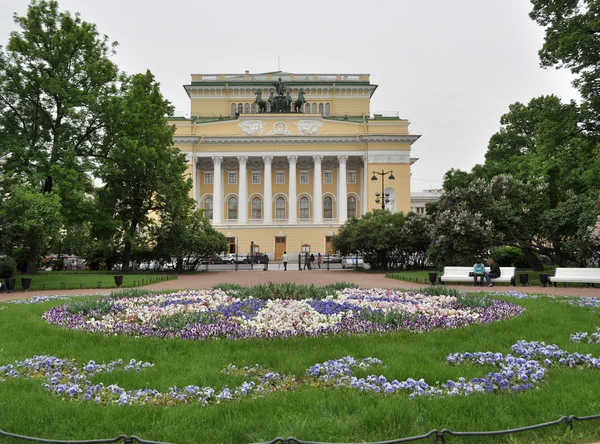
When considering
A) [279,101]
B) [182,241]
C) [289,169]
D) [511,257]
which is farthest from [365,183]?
[182,241]

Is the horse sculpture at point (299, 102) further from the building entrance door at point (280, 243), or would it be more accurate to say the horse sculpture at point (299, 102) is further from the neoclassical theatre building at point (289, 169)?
the building entrance door at point (280, 243)

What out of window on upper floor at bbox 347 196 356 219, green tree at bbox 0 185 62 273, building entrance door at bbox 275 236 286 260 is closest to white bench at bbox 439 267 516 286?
green tree at bbox 0 185 62 273

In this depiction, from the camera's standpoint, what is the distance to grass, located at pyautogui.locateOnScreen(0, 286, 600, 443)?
4238 millimetres

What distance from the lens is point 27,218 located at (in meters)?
19.5

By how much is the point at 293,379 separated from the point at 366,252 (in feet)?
98.2

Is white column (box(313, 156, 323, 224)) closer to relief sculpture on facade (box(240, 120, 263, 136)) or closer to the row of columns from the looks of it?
the row of columns

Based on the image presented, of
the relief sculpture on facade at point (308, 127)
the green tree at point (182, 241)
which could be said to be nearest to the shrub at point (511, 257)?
the green tree at point (182, 241)

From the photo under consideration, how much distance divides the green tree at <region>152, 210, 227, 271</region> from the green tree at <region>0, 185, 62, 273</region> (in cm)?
1227

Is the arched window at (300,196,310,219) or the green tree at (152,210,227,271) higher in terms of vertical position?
Answer: the arched window at (300,196,310,219)

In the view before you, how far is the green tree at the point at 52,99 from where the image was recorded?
83.4 ft

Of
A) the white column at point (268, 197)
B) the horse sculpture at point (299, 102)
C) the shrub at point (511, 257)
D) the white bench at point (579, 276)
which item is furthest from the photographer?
the white column at point (268, 197)

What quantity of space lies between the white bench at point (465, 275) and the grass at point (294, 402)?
12928 millimetres

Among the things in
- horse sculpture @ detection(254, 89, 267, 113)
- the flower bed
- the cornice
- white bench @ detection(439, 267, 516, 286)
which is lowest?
the flower bed

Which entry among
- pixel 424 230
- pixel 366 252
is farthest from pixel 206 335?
pixel 366 252
